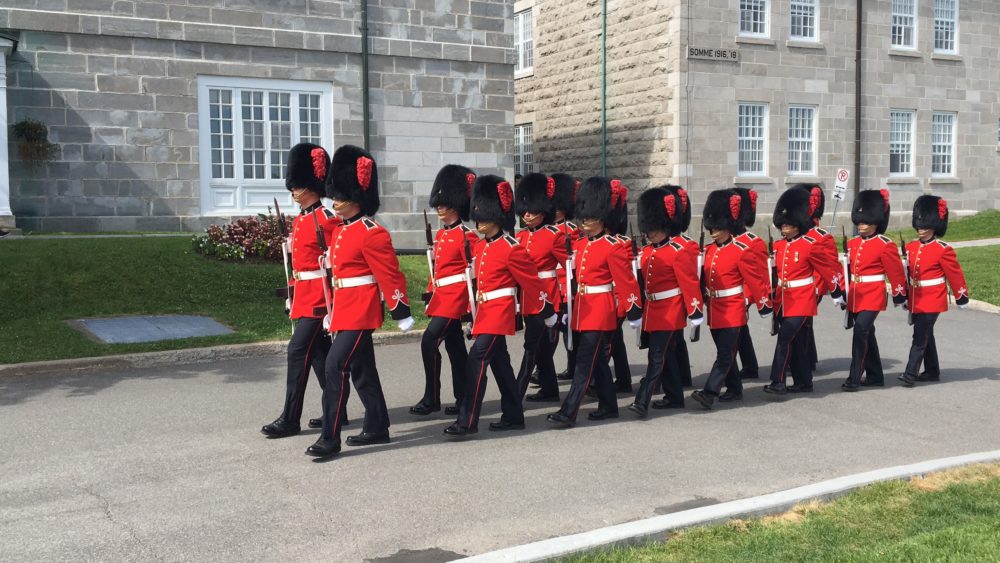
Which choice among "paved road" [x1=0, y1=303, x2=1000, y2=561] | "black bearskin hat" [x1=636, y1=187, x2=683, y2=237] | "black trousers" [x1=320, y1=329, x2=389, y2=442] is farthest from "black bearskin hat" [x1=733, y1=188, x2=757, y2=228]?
"black trousers" [x1=320, y1=329, x2=389, y2=442]

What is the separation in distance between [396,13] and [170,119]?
4807 mm

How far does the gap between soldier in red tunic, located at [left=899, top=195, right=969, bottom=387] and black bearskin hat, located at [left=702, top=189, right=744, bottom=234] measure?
2187 millimetres

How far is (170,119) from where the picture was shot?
18375mm

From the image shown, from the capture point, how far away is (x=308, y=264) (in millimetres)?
7973

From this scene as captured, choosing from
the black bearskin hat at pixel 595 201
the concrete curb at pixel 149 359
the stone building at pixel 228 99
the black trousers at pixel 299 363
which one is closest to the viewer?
the black trousers at pixel 299 363

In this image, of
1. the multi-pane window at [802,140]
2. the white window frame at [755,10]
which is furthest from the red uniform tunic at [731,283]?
the multi-pane window at [802,140]

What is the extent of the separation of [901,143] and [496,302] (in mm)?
23653

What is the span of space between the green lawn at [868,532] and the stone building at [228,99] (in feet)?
49.0

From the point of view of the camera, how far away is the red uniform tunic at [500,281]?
8.02 meters

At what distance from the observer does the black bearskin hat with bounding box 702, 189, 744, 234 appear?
9.52m

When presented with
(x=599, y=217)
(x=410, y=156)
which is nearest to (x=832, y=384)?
(x=599, y=217)

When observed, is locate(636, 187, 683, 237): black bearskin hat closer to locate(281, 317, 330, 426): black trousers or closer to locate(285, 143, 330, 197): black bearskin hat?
locate(285, 143, 330, 197): black bearskin hat

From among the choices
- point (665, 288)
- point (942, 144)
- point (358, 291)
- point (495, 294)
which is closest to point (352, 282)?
point (358, 291)

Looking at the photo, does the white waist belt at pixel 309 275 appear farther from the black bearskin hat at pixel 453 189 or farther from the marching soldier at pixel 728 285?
the marching soldier at pixel 728 285
